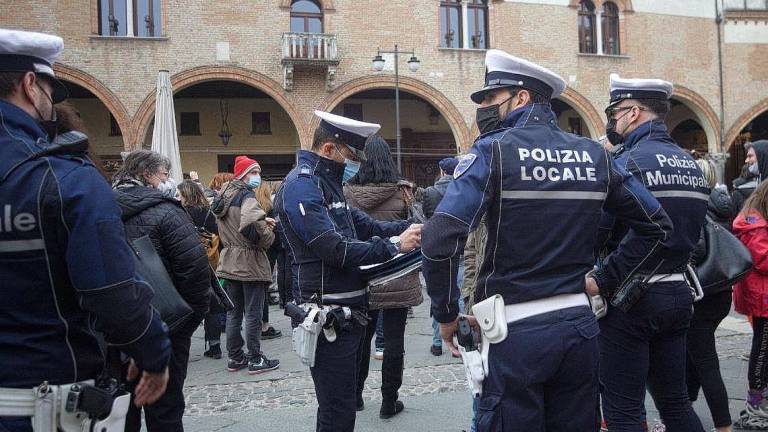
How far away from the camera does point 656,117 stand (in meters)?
3.56

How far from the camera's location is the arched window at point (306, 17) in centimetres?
1912

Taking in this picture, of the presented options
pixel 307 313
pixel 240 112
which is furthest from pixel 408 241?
pixel 240 112

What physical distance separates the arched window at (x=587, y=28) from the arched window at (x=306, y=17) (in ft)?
29.3

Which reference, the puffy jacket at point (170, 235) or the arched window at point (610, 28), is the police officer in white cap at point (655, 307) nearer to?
the puffy jacket at point (170, 235)

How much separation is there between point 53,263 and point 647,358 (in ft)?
8.83

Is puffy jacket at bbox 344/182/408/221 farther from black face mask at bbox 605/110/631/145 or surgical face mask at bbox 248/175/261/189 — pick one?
surgical face mask at bbox 248/175/261/189

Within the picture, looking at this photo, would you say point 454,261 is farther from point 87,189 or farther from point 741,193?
A: point 741,193

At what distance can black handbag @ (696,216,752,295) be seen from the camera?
395cm

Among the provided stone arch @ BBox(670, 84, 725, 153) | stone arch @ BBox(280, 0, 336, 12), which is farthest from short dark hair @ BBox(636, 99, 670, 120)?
stone arch @ BBox(670, 84, 725, 153)

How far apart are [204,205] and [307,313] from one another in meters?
4.55

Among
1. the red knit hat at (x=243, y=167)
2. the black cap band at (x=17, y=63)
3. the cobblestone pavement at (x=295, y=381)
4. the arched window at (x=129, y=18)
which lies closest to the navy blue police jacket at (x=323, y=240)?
the black cap band at (x=17, y=63)

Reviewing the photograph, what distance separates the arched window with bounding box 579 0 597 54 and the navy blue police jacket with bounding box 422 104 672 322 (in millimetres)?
20498

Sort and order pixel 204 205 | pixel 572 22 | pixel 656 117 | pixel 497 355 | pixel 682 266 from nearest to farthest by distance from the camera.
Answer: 1. pixel 497 355
2. pixel 682 266
3. pixel 656 117
4. pixel 204 205
5. pixel 572 22

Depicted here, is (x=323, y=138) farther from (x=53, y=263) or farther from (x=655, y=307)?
(x=655, y=307)
